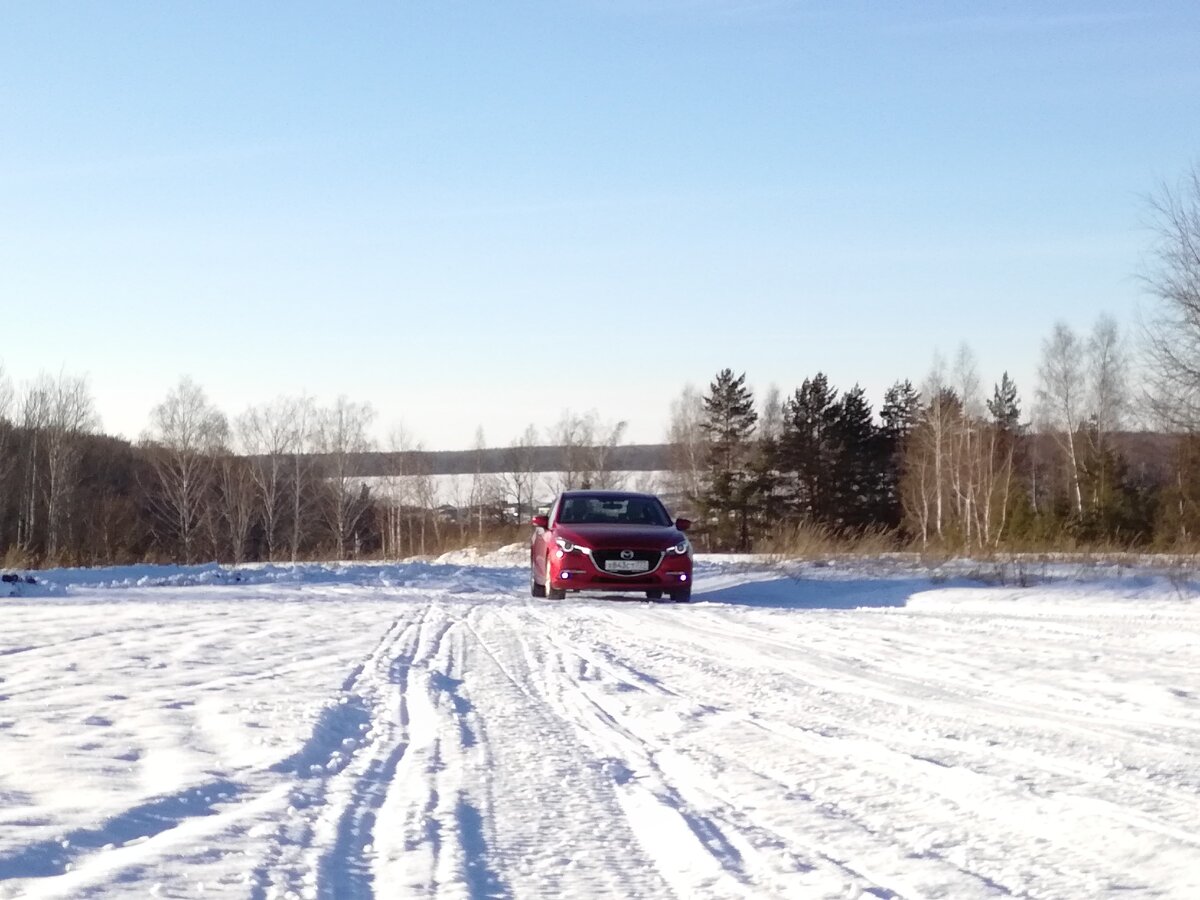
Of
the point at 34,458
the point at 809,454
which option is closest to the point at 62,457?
the point at 34,458

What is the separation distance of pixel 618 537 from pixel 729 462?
49585mm

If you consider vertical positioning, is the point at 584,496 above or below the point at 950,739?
above

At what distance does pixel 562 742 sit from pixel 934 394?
70104mm

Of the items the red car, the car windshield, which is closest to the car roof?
the car windshield

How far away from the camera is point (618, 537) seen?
15516mm

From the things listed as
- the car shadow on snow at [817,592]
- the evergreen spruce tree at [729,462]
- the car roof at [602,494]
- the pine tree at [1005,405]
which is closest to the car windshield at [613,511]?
the car roof at [602,494]

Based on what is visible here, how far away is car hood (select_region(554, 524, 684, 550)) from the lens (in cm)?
1541

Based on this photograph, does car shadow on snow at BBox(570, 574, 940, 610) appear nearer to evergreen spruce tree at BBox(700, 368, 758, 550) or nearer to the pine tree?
evergreen spruce tree at BBox(700, 368, 758, 550)

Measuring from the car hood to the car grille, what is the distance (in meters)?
0.06

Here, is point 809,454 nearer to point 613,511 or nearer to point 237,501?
point 237,501

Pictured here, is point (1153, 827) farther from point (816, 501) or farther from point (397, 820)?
point (816, 501)

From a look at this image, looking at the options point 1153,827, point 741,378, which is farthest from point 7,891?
point 741,378

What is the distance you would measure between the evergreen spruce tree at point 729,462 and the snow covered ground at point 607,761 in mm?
50362

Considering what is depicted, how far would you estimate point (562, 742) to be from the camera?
18.5ft
